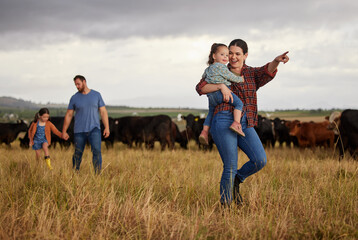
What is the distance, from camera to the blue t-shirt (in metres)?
6.62

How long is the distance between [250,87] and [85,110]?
12.1 feet

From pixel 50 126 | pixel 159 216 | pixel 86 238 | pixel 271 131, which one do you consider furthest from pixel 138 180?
pixel 271 131

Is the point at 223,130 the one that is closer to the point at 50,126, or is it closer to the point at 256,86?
the point at 256,86

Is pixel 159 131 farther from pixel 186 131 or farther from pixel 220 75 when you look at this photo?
pixel 220 75

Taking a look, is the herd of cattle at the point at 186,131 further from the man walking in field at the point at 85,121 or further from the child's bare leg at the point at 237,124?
the child's bare leg at the point at 237,124

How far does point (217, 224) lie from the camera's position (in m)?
3.64

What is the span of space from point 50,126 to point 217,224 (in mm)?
5506

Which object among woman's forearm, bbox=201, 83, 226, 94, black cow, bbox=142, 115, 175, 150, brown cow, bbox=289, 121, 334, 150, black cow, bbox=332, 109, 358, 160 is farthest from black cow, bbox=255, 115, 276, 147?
woman's forearm, bbox=201, 83, 226, 94

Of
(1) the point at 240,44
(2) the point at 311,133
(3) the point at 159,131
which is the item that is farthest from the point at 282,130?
(1) the point at 240,44

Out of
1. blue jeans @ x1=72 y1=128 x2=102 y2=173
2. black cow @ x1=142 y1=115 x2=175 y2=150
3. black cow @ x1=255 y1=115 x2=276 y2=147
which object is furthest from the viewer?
black cow @ x1=255 y1=115 x2=276 y2=147

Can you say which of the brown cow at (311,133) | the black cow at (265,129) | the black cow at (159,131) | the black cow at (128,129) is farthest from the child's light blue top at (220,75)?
the black cow at (265,129)

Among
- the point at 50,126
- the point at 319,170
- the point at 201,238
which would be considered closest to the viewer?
the point at 201,238

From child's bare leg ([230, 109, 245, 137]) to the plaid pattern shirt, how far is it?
0.20 m

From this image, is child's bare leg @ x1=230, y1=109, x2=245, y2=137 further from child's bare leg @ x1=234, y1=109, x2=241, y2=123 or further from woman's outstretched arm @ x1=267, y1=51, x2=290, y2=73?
woman's outstretched arm @ x1=267, y1=51, x2=290, y2=73
